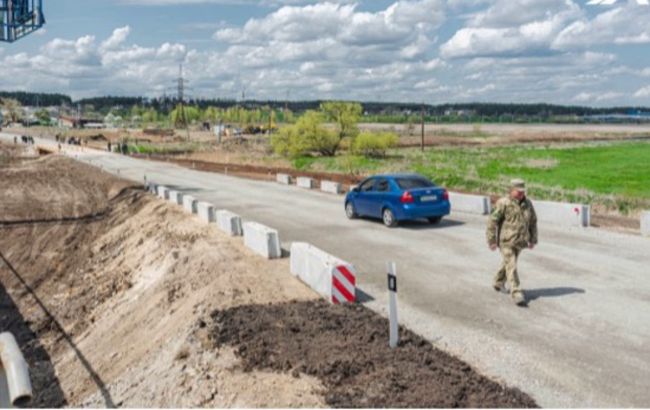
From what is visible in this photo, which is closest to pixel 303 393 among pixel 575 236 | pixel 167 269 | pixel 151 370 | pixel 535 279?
pixel 151 370

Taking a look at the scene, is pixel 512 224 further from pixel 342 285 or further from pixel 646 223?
pixel 646 223

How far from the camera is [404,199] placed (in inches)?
698

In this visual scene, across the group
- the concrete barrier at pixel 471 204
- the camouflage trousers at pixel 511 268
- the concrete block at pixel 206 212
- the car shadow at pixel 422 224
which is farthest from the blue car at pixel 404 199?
the camouflage trousers at pixel 511 268

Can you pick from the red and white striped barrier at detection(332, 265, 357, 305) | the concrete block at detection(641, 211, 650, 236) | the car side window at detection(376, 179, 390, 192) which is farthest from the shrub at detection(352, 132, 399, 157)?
the red and white striped barrier at detection(332, 265, 357, 305)

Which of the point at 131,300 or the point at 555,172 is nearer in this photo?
the point at 131,300

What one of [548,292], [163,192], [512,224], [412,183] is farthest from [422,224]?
[163,192]

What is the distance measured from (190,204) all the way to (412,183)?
29.1ft

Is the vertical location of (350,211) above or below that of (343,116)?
below

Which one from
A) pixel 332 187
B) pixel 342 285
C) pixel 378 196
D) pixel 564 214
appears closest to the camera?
Answer: pixel 342 285

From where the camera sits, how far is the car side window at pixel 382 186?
1853cm

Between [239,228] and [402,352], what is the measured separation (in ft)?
32.9

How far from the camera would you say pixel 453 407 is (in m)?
6.53

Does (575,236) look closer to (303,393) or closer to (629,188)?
(303,393)

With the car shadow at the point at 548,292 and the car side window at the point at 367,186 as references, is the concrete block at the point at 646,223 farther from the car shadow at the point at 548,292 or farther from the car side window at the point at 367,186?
the car side window at the point at 367,186
